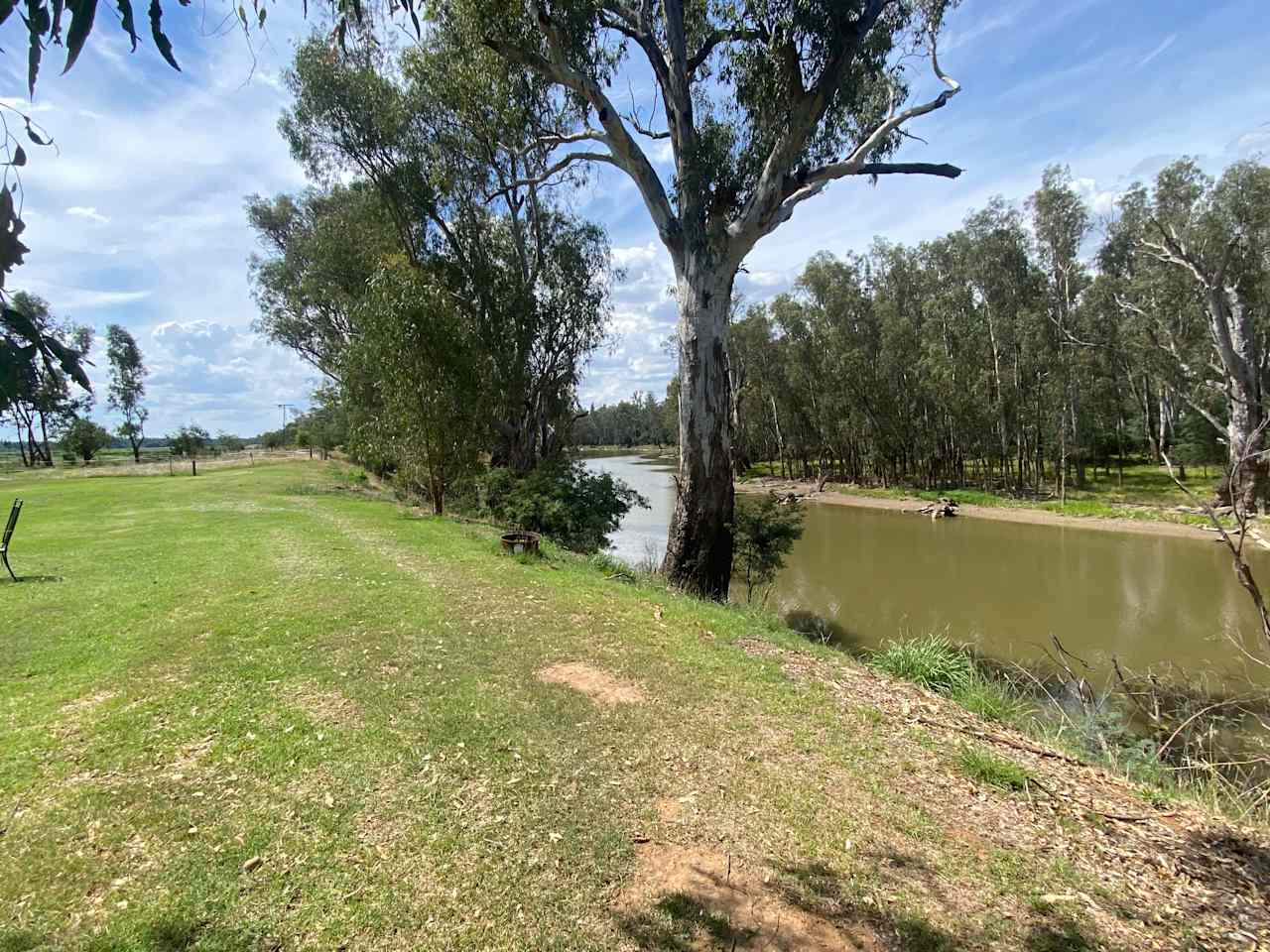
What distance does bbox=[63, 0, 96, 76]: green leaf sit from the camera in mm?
1402

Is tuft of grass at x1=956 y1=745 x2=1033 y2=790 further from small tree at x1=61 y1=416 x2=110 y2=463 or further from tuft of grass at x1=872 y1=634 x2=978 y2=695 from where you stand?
small tree at x1=61 y1=416 x2=110 y2=463

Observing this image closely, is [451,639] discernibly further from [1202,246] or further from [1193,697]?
[1202,246]

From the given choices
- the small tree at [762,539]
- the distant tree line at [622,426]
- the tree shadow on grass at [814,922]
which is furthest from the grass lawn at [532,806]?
the distant tree line at [622,426]

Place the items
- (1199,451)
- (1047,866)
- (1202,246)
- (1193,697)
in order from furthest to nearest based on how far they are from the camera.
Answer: (1199,451)
(1202,246)
(1193,697)
(1047,866)

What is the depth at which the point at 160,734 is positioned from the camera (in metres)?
3.70

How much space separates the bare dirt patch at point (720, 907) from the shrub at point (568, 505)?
10.8 metres

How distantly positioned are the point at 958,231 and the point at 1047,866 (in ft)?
114

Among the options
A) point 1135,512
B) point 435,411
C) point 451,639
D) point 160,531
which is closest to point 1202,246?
point 1135,512

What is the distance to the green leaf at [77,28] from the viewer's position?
1402mm

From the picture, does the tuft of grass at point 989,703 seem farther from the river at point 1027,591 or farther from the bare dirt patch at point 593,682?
the river at point 1027,591

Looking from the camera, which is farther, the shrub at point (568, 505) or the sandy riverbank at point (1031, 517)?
the sandy riverbank at point (1031, 517)

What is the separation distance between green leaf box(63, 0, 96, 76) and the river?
10.9 m

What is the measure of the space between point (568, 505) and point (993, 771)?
35.8ft

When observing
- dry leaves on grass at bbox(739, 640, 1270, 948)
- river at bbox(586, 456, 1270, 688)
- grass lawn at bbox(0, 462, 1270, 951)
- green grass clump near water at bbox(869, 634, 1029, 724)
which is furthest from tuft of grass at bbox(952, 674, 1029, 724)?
river at bbox(586, 456, 1270, 688)
